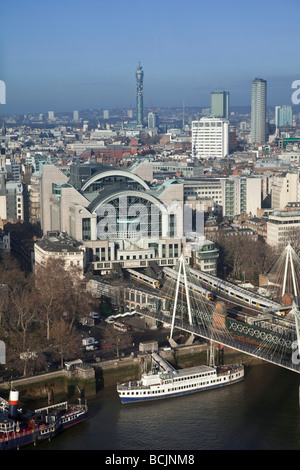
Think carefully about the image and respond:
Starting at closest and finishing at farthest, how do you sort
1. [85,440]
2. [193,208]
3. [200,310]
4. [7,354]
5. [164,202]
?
[85,440] < [7,354] < [200,310] < [164,202] < [193,208]

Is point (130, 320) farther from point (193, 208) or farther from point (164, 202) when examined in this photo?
point (193, 208)

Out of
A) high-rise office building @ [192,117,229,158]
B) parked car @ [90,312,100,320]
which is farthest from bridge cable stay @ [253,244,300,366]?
high-rise office building @ [192,117,229,158]

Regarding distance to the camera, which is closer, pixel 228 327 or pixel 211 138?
pixel 228 327

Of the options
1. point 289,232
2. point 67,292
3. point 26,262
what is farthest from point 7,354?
point 289,232

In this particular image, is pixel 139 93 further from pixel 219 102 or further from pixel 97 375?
pixel 97 375

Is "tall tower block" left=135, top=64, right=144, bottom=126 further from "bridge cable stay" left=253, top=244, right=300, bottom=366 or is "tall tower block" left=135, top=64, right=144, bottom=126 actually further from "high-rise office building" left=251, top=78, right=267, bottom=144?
"bridge cable stay" left=253, top=244, right=300, bottom=366

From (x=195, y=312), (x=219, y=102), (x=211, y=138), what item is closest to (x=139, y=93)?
(x=219, y=102)

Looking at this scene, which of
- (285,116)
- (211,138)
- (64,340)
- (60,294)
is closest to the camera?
(64,340)
